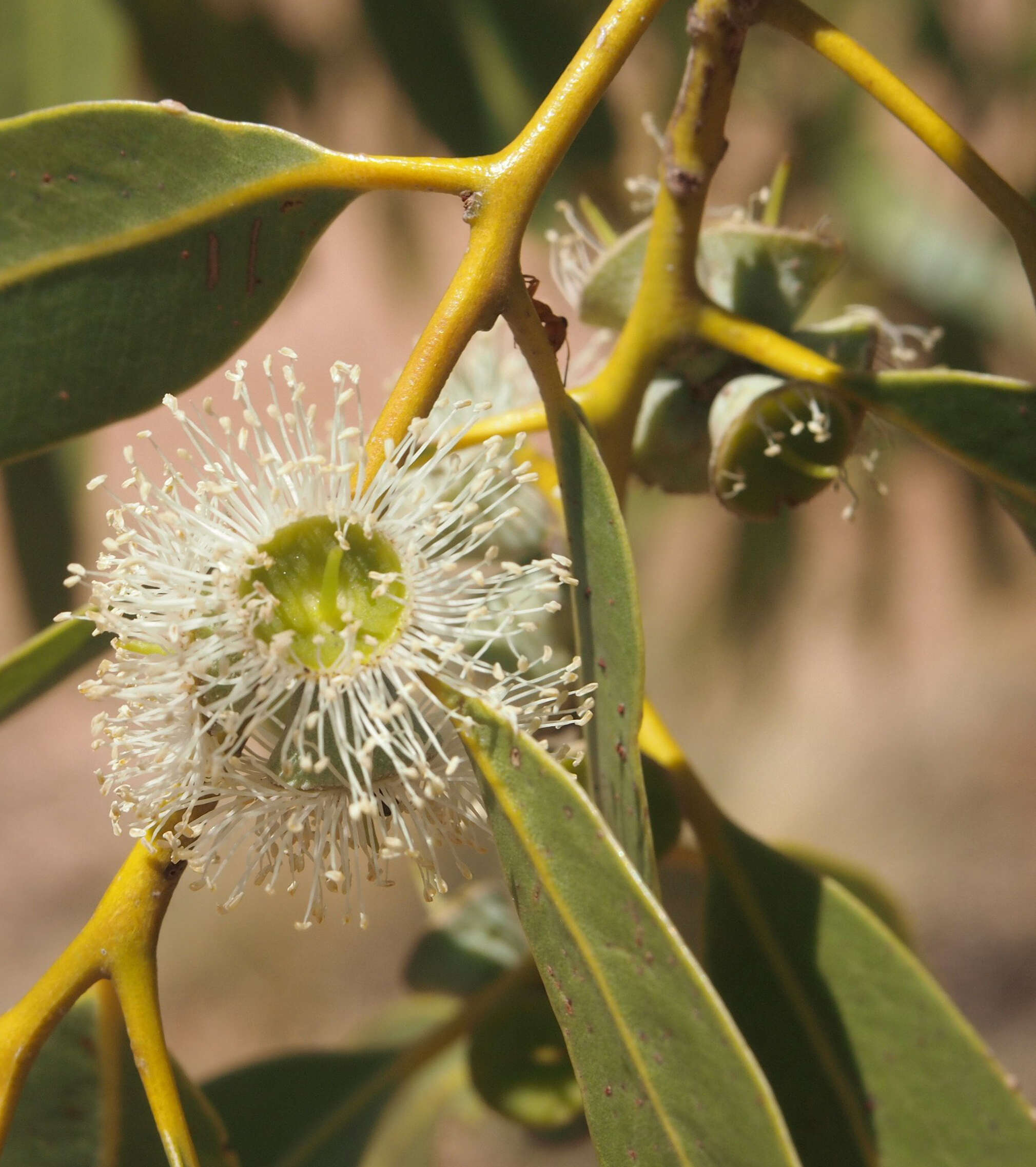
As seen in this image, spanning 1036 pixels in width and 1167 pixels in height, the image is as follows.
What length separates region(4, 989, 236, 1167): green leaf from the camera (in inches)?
34.8

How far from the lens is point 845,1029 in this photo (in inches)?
37.4

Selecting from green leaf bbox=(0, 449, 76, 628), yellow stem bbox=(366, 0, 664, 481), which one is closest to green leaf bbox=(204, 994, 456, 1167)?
green leaf bbox=(0, 449, 76, 628)

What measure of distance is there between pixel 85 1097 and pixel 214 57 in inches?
56.1

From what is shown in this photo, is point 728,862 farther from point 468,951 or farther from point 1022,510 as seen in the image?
point 468,951

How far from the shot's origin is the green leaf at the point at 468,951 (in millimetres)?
1416

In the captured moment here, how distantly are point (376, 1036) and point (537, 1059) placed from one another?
0.94 ft

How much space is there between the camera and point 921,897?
401cm

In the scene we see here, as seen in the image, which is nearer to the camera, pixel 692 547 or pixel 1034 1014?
pixel 692 547

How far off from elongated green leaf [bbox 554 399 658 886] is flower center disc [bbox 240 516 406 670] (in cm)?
13

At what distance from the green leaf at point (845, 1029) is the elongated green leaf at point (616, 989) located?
31 centimetres

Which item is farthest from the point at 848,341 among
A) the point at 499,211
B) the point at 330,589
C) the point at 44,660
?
the point at 44,660

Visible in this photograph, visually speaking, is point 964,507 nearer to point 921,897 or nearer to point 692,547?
point 692,547

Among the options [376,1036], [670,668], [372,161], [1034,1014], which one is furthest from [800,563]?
[1034,1014]

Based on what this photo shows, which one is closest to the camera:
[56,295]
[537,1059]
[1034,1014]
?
[56,295]
